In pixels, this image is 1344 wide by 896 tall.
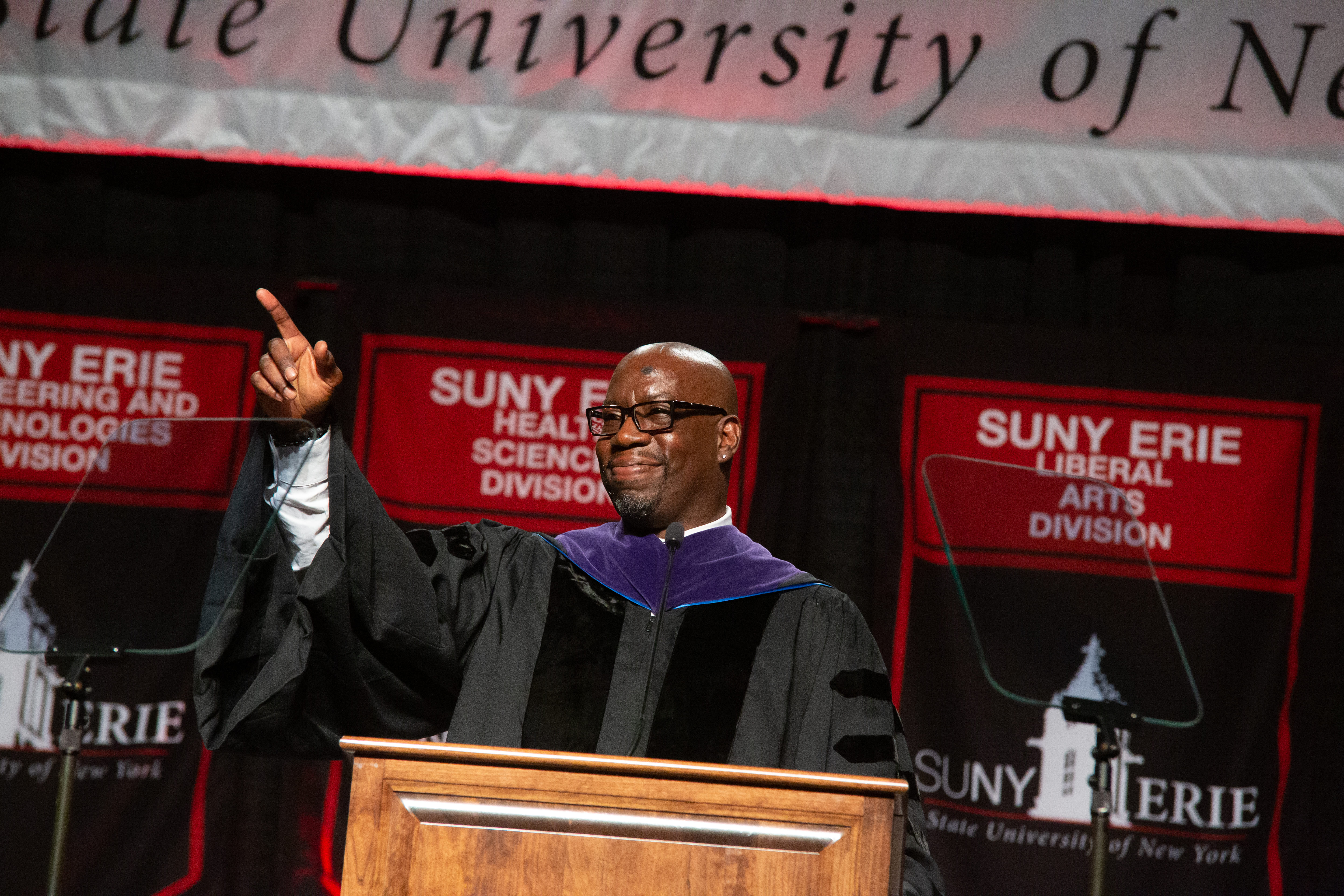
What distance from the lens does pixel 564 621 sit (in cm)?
218

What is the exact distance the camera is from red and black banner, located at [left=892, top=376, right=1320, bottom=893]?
3.49 m

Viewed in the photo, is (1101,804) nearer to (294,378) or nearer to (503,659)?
(503,659)

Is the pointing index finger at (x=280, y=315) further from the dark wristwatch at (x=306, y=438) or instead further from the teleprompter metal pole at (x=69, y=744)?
the teleprompter metal pole at (x=69, y=744)

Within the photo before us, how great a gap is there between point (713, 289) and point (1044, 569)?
1.26 m

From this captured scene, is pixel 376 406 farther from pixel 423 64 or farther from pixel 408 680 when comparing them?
pixel 408 680

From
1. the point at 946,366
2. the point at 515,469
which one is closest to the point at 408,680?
the point at 515,469

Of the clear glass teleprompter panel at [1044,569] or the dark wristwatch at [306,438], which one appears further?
the clear glass teleprompter panel at [1044,569]

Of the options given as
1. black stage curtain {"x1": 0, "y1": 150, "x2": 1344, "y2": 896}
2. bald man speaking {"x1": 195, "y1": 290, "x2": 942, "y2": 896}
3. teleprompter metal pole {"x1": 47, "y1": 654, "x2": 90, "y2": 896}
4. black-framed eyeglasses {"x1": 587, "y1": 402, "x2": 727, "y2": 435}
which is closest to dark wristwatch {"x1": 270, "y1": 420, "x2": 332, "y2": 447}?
bald man speaking {"x1": 195, "y1": 290, "x2": 942, "y2": 896}

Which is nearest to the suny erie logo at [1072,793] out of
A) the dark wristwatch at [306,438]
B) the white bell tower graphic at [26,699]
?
the dark wristwatch at [306,438]

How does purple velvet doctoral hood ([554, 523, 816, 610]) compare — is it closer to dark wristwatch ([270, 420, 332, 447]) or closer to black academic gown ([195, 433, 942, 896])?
black academic gown ([195, 433, 942, 896])

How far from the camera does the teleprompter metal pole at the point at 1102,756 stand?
273cm

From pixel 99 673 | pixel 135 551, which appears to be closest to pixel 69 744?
pixel 135 551

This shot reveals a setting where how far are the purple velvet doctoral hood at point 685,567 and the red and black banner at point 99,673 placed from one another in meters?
1.69

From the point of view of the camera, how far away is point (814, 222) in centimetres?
396
